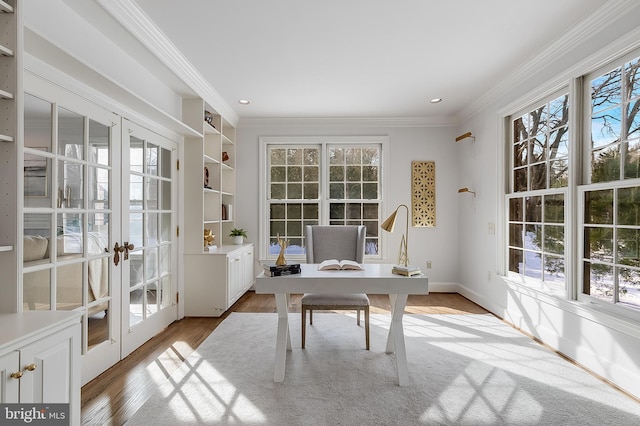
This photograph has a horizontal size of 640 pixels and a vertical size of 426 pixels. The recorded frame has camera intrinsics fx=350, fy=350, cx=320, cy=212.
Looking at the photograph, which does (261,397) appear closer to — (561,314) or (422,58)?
(561,314)

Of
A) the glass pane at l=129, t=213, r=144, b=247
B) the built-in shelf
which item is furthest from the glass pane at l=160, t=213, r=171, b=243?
the built-in shelf

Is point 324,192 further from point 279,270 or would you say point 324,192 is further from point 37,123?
point 37,123

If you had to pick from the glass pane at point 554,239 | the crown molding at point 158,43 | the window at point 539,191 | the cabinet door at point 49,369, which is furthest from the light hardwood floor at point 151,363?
the crown molding at point 158,43

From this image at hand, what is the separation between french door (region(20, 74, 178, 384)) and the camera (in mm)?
2020

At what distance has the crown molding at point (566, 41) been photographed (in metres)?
2.39

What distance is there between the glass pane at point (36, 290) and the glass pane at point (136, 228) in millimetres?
924

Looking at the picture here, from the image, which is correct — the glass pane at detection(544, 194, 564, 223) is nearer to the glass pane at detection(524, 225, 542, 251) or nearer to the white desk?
the glass pane at detection(524, 225, 542, 251)

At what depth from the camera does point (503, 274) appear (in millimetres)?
3980

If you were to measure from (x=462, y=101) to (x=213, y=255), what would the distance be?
3687 mm

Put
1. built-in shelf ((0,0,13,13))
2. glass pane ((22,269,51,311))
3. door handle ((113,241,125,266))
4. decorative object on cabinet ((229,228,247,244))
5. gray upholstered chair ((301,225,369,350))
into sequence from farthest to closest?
decorative object on cabinet ((229,228,247,244)), gray upholstered chair ((301,225,369,350)), door handle ((113,241,125,266)), glass pane ((22,269,51,311)), built-in shelf ((0,0,13,13))

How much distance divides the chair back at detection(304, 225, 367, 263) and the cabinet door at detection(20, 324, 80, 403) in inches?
87.7

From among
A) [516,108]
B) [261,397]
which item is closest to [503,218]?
[516,108]

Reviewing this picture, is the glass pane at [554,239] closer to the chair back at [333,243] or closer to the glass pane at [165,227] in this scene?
the chair back at [333,243]

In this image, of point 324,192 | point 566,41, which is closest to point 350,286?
point 566,41
